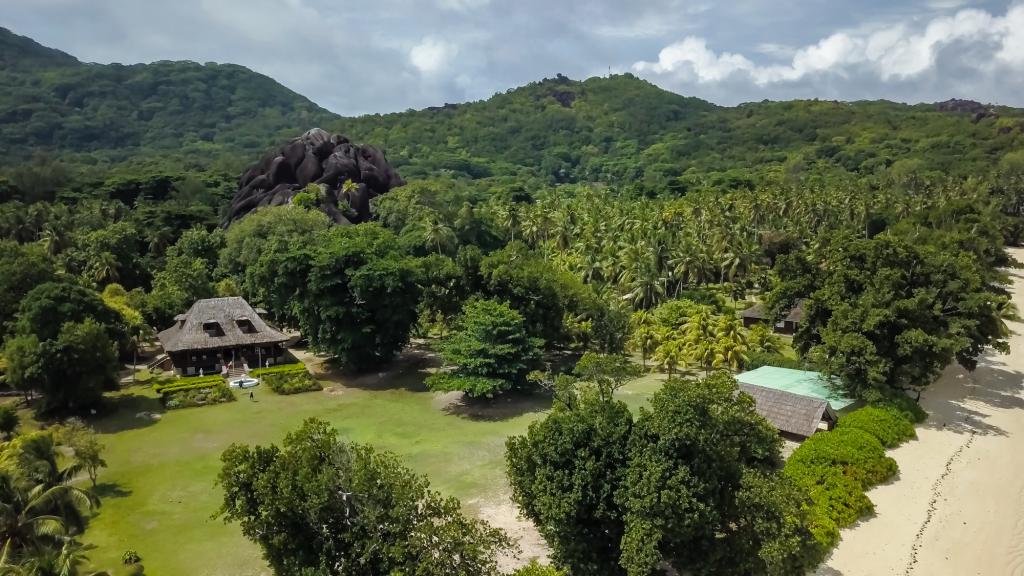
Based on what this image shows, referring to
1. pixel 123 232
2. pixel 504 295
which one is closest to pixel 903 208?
pixel 504 295

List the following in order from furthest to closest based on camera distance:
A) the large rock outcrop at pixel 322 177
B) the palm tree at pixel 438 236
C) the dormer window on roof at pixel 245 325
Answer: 1. the large rock outcrop at pixel 322 177
2. the palm tree at pixel 438 236
3. the dormer window on roof at pixel 245 325

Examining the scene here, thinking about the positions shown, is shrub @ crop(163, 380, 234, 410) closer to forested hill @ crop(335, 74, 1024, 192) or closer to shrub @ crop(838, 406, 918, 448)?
shrub @ crop(838, 406, 918, 448)

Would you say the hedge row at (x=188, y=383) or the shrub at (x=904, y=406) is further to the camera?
the hedge row at (x=188, y=383)

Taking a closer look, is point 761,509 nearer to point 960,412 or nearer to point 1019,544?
point 1019,544

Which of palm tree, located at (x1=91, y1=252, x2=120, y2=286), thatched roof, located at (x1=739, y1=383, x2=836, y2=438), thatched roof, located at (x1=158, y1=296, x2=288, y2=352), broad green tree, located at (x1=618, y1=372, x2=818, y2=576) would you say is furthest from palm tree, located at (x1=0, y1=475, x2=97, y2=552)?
palm tree, located at (x1=91, y1=252, x2=120, y2=286)

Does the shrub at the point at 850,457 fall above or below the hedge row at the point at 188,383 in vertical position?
above

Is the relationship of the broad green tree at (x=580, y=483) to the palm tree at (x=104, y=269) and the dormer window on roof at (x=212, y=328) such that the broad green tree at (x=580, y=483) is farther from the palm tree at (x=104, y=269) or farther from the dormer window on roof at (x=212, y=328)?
the palm tree at (x=104, y=269)

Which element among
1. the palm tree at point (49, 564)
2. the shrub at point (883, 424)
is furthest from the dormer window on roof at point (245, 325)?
the shrub at point (883, 424)

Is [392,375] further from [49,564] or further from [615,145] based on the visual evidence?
[615,145]
